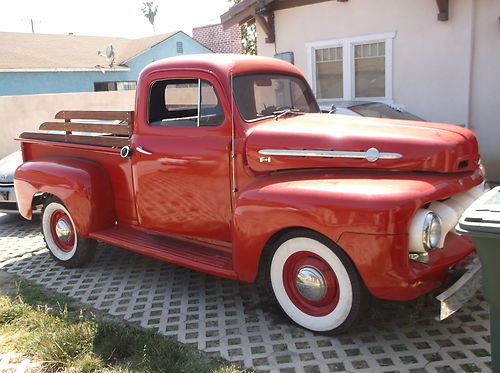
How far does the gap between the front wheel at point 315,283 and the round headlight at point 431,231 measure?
1.59 ft

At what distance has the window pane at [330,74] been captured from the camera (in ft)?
30.8

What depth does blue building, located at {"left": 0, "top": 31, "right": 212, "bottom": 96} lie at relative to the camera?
65.9 feet

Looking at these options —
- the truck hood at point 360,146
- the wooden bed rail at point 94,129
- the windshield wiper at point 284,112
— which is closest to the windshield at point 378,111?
the windshield wiper at point 284,112

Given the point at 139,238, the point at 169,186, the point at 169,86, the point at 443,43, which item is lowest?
the point at 139,238

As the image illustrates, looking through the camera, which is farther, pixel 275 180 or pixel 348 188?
pixel 275 180

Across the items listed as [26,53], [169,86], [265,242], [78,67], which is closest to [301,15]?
[169,86]

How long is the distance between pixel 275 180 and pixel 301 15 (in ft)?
22.6

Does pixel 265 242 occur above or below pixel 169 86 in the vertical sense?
below

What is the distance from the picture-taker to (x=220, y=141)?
3.87 m

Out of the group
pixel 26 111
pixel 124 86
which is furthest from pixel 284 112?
pixel 124 86

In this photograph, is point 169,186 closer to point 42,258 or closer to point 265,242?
point 265,242

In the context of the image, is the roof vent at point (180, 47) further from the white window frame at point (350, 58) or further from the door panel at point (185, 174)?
the door panel at point (185, 174)

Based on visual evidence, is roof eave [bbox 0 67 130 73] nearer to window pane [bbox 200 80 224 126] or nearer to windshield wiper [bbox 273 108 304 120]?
window pane [bbox 200 80 224 126]

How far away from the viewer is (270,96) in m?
4.27
